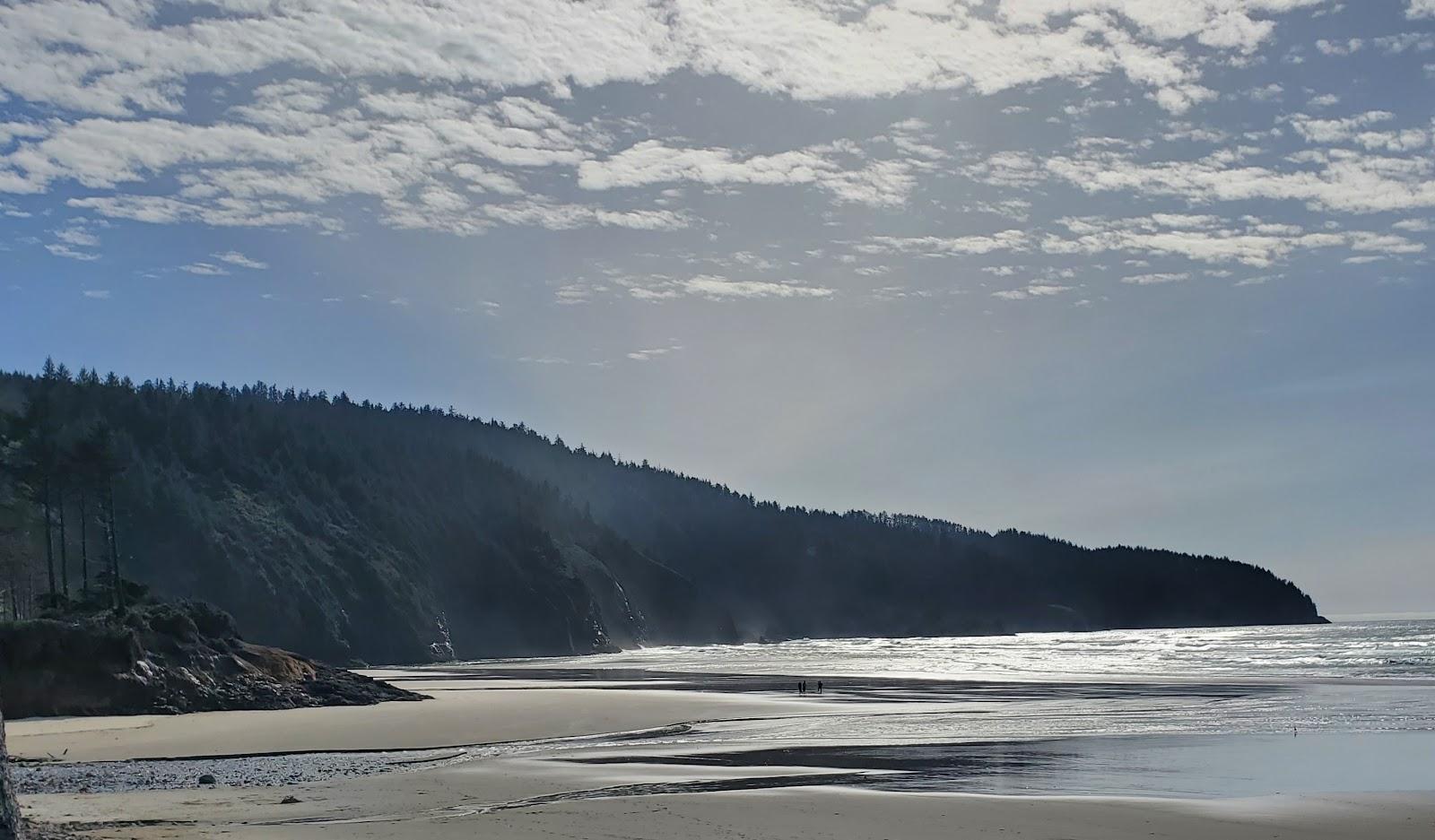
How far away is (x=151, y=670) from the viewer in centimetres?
4125

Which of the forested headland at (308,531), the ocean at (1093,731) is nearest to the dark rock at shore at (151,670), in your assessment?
the forested headland at (308,531)

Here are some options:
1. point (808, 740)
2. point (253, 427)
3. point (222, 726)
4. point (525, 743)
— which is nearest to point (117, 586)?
point (222, 726)

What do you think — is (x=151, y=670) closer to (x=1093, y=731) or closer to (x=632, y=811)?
(x=632, y=811)

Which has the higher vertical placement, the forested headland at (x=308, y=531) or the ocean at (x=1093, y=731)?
the forested headland at (x=308, y=531)

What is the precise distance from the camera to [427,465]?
168m

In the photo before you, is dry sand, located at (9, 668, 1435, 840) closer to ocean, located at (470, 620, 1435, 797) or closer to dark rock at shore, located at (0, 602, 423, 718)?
ocean, located at (470, 620, 1435, 797)

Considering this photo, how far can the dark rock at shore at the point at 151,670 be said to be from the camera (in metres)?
38.8

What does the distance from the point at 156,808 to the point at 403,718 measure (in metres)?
20.3

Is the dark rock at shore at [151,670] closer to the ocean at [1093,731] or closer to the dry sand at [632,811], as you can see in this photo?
the dry sand at [632,811]

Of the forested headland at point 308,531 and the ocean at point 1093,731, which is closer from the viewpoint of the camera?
the ocean at point 1093,731

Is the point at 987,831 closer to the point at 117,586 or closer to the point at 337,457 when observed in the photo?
the point at 117,586

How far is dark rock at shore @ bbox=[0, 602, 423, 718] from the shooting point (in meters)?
38.8

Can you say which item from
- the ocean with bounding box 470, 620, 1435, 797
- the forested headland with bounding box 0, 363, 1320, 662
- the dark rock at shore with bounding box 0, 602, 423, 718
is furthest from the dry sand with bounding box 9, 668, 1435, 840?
the forested headland with bounding box 0, 363, 1320, 662

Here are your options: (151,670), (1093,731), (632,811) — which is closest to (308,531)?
(151,670)
